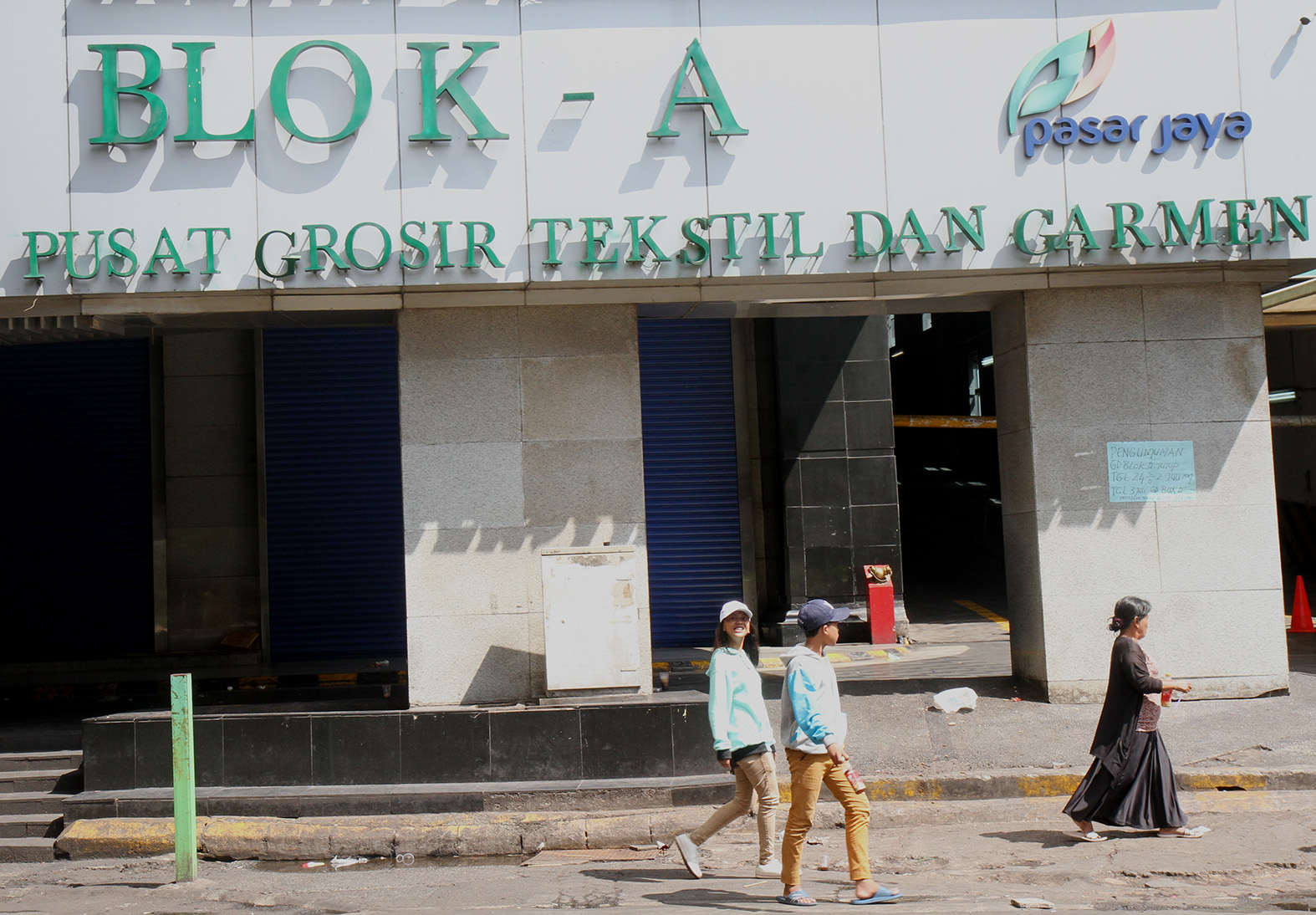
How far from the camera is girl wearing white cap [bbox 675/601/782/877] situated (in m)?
6.68

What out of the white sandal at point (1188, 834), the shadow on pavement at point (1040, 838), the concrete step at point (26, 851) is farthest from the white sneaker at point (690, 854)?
the concrete step at point (26, 851)

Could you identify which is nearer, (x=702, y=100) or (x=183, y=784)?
(x=183, y=784)

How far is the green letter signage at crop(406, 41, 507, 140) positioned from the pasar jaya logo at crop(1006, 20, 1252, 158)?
167 inches

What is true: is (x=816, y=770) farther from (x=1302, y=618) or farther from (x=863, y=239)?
(x=1302, y=618)

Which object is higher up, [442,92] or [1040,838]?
[442,92]

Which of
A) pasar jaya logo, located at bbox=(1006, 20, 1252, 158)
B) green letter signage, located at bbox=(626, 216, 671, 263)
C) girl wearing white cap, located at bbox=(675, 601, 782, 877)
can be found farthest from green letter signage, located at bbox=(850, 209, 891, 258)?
girl wearing white cap, located at bbox=(675, 601, 782, 877)

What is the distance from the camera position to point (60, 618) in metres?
15.1

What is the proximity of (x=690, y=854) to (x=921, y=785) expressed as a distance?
2.24 metres

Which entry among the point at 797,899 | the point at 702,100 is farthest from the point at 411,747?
the point at 702,100

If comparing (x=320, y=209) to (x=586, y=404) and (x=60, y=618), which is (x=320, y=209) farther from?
(x=60, y=618)

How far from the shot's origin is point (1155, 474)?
387 inches

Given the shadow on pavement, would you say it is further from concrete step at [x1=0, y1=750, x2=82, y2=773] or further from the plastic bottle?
concrete step at [x1=0, y1=750, x2=82, y2=773]

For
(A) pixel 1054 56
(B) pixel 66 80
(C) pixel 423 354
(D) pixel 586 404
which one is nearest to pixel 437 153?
(C) pixel 423 354

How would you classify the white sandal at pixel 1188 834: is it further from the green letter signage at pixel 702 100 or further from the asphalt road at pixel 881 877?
the green letter signage at pixel 702 100
